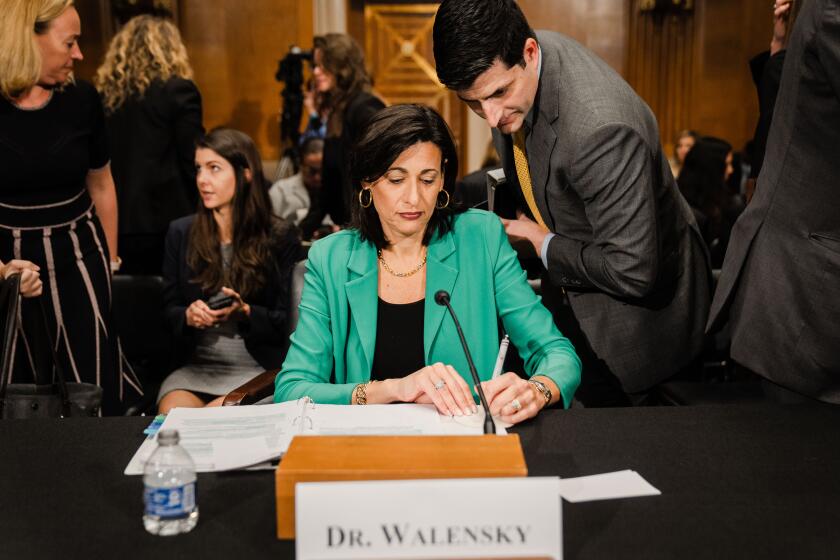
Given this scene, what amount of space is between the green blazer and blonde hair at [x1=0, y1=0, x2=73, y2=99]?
117 centimetres

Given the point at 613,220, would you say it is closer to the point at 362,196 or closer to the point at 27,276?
the point at 362,196

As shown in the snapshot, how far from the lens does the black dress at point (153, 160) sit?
13.0 ft

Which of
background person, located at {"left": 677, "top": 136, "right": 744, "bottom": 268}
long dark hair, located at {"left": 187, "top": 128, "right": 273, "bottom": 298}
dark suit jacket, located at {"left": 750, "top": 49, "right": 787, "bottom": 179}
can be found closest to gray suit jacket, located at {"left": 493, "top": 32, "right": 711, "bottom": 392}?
dark suit jacket, located at {"left": 750, "top": 49, "right": 787, "bottom": 179}

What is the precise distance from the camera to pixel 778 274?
2.01 metres

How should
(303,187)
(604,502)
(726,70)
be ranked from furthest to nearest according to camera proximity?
(726,70) → (303,187) → (604,502)

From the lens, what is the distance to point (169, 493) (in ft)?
4.06

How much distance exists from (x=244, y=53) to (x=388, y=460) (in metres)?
6.16

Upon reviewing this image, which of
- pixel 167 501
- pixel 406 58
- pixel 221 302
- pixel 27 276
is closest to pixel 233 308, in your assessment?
pixel 221 302

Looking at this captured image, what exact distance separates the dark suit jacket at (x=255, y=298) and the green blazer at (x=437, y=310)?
87 centimetres

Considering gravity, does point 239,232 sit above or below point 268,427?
above

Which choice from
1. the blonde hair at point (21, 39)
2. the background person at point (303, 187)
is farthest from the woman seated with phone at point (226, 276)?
the background person at point (303, 187)

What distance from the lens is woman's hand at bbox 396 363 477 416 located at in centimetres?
165

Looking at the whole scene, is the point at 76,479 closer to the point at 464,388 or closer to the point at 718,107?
the point at 464,388

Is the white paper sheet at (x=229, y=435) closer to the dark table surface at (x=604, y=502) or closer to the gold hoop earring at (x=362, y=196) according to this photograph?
the dark table surface at (x=604, y=502)
